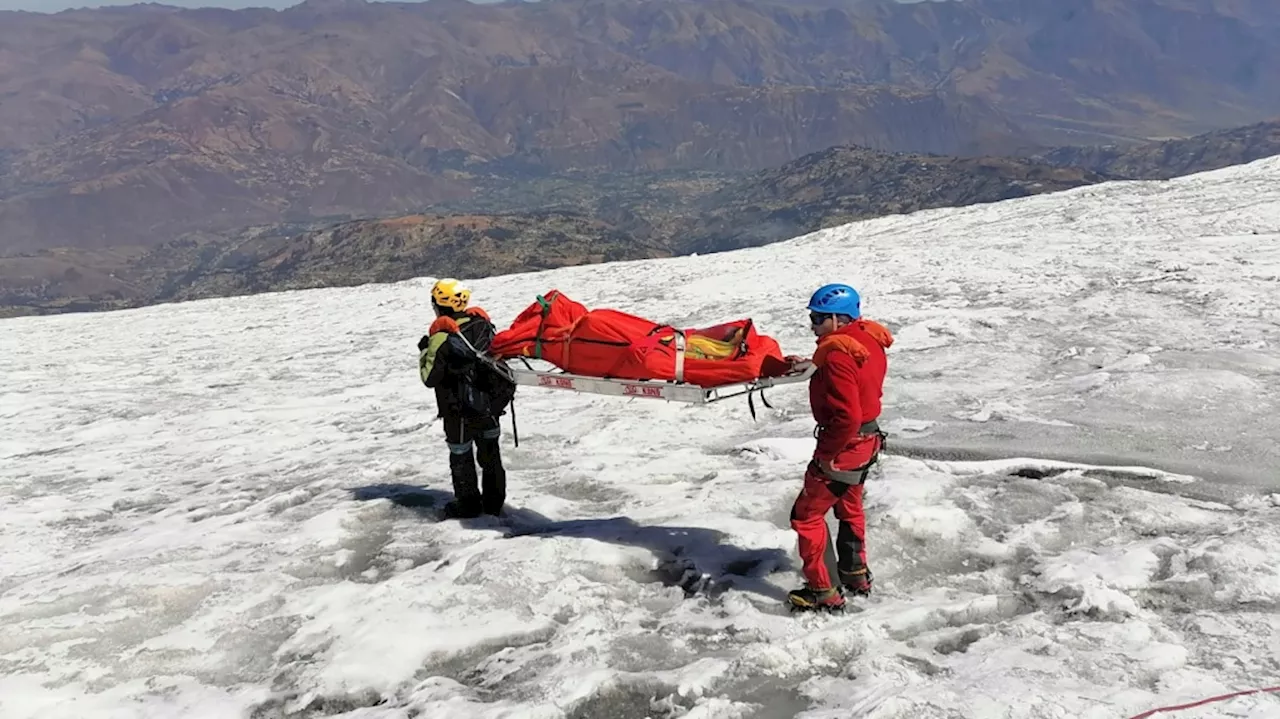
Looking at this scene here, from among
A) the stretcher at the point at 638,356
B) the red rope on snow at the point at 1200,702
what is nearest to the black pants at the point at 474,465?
the stretcher at the point at 638,356

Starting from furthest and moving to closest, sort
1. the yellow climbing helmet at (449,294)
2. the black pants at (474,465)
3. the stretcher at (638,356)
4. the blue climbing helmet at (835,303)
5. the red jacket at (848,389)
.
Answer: the black pants at (474,465) → the yellow climbing helmet at (449,294) → the stretcher at (638,356) → the blue climbing helmet at (835,303) → the red jacket at (848,389)

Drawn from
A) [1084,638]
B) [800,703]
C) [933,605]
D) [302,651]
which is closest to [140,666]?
[302,651]

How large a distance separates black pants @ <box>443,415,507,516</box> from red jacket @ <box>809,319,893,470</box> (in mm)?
3791

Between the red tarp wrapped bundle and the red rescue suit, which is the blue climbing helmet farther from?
the red tarp wrapped bundle

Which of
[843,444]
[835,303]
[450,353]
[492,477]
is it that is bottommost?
[492,477]

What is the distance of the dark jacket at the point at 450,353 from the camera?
820 centimetres

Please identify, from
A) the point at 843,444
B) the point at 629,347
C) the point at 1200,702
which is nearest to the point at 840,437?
the point at 843,444

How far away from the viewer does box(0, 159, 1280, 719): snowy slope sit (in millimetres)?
5430

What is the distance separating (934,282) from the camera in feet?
60.6

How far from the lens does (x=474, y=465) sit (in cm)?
→ 870

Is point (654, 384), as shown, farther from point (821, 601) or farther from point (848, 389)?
point (821, 601)

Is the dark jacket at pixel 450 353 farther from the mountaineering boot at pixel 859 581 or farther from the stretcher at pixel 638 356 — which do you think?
the mountaineering boot at pixel 859 581

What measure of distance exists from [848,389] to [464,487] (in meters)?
4.46

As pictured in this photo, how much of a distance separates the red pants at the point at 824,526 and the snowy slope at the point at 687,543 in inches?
13.7
